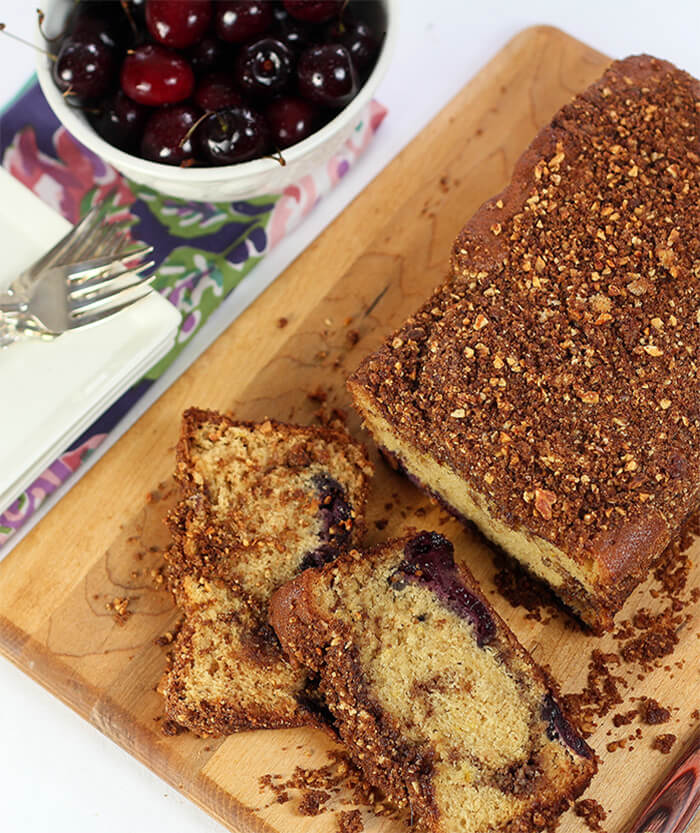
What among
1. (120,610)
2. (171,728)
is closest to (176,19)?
(120,610)

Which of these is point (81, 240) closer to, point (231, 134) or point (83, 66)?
point (83, 66)

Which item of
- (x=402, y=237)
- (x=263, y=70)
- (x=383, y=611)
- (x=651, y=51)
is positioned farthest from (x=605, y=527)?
(x=651, y=51)

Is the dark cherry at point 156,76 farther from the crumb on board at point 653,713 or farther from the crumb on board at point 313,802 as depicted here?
the crumb on board at point 653,713

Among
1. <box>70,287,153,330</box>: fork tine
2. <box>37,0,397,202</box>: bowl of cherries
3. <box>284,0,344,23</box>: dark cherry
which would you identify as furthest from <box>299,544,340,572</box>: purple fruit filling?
<box>284,0,344,23</box>: dark cherry

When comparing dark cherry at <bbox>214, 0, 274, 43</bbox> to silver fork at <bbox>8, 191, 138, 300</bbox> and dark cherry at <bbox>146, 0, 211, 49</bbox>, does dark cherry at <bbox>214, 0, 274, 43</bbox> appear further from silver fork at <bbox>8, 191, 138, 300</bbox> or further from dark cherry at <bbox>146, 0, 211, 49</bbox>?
silver fork at <bbox>8, 191, 138, 300</bbox>

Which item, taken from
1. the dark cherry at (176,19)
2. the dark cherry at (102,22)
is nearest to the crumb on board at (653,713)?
the dark cherry at (176,19)
